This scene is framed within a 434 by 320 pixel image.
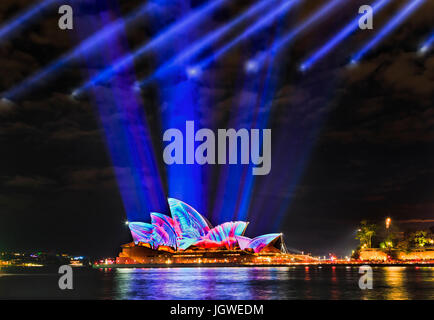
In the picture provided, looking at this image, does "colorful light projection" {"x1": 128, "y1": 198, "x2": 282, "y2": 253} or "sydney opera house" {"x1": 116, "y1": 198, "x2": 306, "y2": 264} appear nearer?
"colorful light projection" {"x1": 128, "y1": 198, "x2": 282, "y2": 253}

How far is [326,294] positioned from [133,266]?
83887 millimetres

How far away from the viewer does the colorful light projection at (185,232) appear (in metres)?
108

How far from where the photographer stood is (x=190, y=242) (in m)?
115

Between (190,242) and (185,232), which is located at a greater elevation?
(185,232)

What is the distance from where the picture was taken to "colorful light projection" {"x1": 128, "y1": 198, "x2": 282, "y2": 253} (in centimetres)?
10831

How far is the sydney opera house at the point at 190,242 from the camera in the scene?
111312 mm

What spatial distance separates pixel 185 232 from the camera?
112 m

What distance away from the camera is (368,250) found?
436ft

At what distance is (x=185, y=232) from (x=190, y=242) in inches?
148

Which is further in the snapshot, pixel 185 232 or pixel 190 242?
pixel 190 242

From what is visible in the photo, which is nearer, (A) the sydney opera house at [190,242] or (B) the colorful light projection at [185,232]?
(B) the colorful light projection at [185,232]
